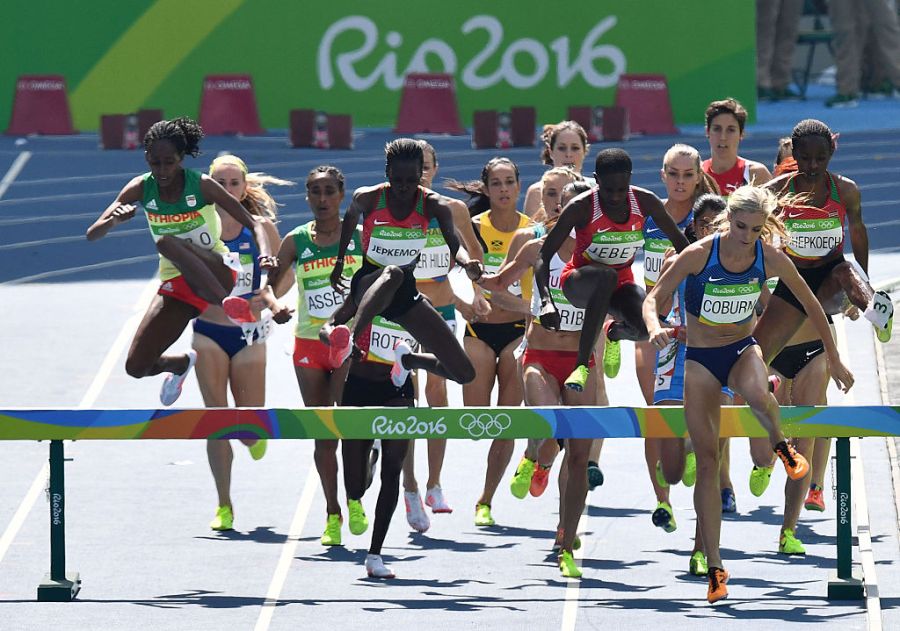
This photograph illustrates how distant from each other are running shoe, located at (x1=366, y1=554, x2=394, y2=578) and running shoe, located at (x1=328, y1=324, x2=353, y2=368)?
1.10 meters

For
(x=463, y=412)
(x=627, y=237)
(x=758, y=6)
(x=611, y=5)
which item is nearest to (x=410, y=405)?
(x=463, y=412)

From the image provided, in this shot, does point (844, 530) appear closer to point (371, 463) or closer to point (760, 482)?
point (760, 482)

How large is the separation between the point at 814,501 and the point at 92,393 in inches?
217

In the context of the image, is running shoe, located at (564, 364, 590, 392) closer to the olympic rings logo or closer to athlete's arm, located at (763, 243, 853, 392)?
the olympic rings logo

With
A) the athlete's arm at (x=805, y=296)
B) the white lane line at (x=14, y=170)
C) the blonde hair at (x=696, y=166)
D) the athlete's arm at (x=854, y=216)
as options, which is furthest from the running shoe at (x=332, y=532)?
the white lane line at (x=14, y=170)

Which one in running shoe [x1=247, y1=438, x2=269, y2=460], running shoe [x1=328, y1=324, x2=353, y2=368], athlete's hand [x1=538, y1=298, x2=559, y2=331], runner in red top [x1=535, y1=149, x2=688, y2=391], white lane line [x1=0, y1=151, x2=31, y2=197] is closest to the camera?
athlete's hand [x1=538, y1=298, x2=559, y2=331]

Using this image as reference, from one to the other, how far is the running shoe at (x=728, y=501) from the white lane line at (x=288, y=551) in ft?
8.22

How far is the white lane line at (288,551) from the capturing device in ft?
30.7

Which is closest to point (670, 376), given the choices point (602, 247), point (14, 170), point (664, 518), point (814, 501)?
point (664, 518)

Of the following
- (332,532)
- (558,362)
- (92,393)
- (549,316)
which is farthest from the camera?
(92,393)

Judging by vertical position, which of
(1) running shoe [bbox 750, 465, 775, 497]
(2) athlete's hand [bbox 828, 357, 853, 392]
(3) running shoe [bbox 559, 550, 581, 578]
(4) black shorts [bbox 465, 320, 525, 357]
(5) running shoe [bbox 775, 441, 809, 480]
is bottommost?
(3) running shoe [bbox 559, 550, 581, 578]

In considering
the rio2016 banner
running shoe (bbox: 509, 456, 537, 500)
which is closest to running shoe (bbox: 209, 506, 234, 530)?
running shoe (bbox: 509, 456, 537, 500)

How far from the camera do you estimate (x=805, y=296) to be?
930 centimetres

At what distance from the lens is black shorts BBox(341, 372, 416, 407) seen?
Answer: 10.2 meters
